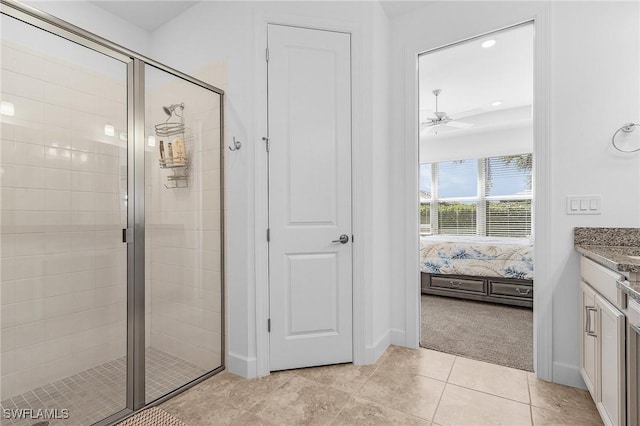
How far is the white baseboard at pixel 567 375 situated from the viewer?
79.8 inches

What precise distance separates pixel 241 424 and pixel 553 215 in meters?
2.26

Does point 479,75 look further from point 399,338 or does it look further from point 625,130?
point 399,338

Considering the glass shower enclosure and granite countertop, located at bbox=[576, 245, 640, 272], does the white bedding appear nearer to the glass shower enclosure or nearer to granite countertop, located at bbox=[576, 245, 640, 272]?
granite countertop, located at bbox=[576, 245, 640, 272]

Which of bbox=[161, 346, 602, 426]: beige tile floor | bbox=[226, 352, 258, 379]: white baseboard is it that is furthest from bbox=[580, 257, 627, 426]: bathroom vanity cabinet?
bbox=[226, 352, 258, 379]: white baseboard

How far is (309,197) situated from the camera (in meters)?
2.33

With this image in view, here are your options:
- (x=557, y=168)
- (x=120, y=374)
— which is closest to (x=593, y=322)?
(x=557, y=168)

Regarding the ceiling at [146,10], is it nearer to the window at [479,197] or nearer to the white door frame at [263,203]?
the white door frame at [263,203]

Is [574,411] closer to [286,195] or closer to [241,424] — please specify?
[241,424]

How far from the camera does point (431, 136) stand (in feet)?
21.2

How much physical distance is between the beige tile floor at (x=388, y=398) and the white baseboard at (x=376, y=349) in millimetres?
55

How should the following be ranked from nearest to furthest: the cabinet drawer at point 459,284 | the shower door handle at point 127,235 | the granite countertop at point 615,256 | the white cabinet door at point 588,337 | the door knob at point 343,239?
the granite countertop at point 615,256 < the white cabinet door at point 588,337 < the shower door handle at point 127,235 < the door knob at point 343,239 < the cabinet drawer at point 459,284

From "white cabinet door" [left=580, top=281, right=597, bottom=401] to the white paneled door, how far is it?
54.6 inches

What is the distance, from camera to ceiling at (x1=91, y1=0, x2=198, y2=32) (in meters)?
2.63

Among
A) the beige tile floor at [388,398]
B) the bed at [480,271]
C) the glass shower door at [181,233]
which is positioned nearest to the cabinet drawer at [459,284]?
the bed at [480,271]
